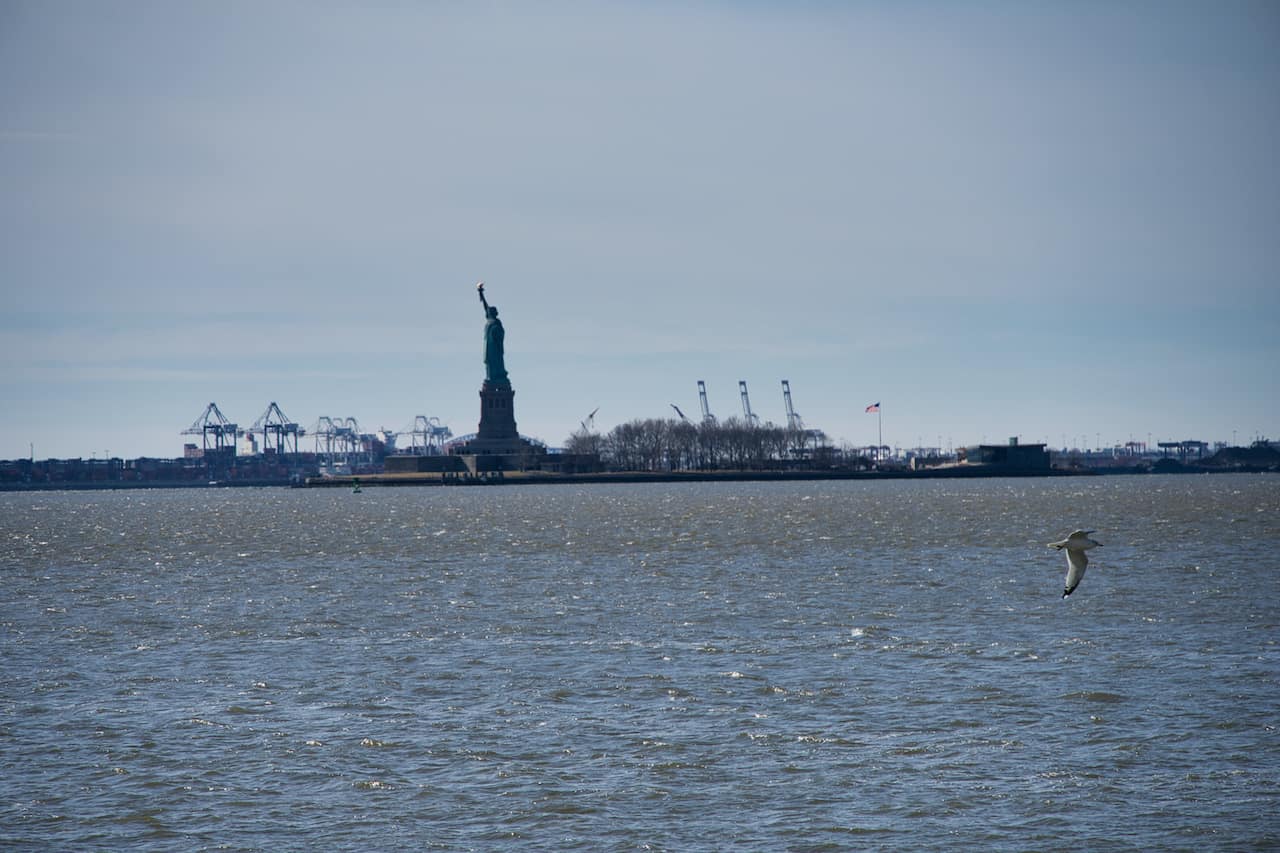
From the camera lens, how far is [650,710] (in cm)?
2802

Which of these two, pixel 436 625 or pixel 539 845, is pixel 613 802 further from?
pixel 436 625

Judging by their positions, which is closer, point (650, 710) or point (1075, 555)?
point (1075, 555)

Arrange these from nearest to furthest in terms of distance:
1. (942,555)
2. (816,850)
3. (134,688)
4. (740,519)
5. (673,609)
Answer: (816,850) < (134,688) < (673,609) < (942,555) < (740,519)

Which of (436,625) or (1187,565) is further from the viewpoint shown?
(1187,565)

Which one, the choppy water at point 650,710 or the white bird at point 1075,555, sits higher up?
the white bird at point 1075,555

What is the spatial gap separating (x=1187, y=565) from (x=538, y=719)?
3981cm

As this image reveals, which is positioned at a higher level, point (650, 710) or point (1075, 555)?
point (1075, 555)

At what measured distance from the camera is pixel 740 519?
364 feet

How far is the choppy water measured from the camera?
20906 millimetres

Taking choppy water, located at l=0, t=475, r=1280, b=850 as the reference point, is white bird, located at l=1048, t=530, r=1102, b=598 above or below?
above

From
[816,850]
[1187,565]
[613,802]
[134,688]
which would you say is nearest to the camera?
[816,850]

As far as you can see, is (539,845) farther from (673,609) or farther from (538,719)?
(673,609)

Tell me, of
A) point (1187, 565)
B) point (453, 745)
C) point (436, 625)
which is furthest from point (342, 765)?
point (1187, 565)

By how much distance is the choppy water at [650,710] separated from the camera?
2091 cm
